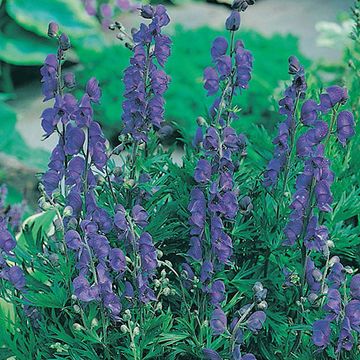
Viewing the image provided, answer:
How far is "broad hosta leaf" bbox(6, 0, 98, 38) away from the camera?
5.14 m

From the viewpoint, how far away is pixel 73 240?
4.64 ft

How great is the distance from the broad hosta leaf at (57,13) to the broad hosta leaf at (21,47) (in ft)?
0.32

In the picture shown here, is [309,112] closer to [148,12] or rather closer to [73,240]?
[148,12]

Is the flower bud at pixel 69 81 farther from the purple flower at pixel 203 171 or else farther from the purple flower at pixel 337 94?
the purple flower at pixel 337 94

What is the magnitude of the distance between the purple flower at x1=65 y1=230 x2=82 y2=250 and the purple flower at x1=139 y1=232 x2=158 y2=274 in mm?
108

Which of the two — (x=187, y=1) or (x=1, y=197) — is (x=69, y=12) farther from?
(x=1, y=197)

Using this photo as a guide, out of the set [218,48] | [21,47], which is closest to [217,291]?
[218,48]

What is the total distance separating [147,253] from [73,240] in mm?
131

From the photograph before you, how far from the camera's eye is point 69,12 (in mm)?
5219

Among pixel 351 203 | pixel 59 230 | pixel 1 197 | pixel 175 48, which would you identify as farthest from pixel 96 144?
pixel 175 48

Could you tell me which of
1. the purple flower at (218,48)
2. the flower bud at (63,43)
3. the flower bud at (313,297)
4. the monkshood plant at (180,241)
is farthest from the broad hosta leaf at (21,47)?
the flower bud at (313,297)

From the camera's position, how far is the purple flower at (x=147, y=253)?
1.44m

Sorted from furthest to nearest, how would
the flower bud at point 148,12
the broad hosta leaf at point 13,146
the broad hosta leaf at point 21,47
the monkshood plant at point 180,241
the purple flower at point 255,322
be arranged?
the broad hosta leaf at point 21,47
the broad hosta leaf at point 13,146
the flower bud at point 148,12
the monkshood plant at point 180,241
the purple flower at point 255,322

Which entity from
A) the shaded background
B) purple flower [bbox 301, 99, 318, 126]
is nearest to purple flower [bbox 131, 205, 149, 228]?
purple flower [bbox 301, 99, 318, 126]
